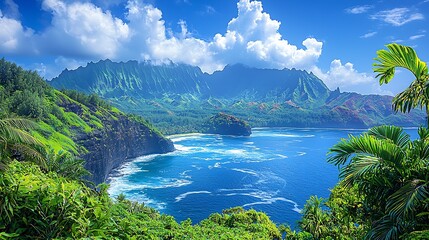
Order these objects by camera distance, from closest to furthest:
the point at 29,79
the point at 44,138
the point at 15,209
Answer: the point at 15,209 → the point at 44,138 → the point at 29,79

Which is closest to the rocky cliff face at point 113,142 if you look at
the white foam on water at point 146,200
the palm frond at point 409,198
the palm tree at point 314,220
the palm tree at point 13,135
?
the white foam on water at point 146,200

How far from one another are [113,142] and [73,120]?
67.3ft

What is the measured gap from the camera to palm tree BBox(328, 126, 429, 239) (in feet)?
21.5

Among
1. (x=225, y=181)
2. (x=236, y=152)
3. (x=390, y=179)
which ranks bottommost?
(x=225, y=181)

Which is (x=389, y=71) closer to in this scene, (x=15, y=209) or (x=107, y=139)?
(x=15, y=209)

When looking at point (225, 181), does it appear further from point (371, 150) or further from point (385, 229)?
point (385, 229)

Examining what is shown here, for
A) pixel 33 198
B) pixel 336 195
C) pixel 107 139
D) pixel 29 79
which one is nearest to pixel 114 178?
pixel 107 139

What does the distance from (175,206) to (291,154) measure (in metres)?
74.6

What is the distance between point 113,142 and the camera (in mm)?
105688

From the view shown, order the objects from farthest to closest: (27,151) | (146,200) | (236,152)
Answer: (236,152), (146,200), (27,151)

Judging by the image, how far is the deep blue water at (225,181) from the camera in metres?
70.1

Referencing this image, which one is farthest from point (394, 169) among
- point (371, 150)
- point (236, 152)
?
point (236, 152)

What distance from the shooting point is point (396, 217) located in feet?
21.8

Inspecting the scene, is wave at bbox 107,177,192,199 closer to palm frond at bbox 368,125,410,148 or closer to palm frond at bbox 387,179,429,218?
palm frond at bbox 368,125,410,148
